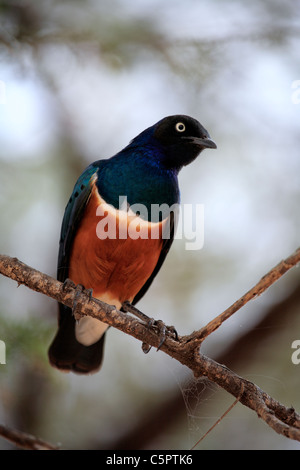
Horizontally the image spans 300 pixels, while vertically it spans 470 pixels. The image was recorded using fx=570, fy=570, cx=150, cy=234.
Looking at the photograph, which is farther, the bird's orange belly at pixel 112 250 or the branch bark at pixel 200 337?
the bird's orange belly at pixel 112 250

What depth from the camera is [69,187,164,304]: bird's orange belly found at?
15.1 ft

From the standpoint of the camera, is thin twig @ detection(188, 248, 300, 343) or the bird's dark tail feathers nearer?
thin twig @ detection(188, 248, 300, 343)

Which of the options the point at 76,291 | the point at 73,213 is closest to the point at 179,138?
the point at 73,213

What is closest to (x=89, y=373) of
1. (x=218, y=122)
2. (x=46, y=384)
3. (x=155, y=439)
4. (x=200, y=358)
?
(x=46, y=384)

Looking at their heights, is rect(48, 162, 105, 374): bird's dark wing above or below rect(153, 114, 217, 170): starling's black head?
below

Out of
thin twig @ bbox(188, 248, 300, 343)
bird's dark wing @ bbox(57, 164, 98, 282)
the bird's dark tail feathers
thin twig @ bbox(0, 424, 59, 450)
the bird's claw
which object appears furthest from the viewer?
the bird's dark tail feathers

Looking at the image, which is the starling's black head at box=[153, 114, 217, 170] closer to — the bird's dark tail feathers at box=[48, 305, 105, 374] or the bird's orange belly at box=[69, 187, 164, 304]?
the bird's orange belly at box=[69, 187, 164, 304]

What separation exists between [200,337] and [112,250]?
5.06ft

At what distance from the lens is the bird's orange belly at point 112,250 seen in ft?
15.1

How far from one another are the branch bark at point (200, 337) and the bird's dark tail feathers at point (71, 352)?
130 cm

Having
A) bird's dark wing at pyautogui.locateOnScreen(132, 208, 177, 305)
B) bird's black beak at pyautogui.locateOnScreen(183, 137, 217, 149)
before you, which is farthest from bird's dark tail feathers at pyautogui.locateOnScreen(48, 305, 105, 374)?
bird's black beak at pyautogui.locateOnScreen(183, 137, 217, 149)

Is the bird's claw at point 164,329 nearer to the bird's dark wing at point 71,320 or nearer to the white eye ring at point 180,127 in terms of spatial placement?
the bird's dark wing at point 71,320

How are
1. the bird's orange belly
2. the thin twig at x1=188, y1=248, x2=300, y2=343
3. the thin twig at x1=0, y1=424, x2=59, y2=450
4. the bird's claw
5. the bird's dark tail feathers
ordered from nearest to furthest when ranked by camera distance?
the thin twig at x1=188, y1=248, x2=300, y2=343
the thin twig at x1=0, y1=424, x2=59, y2=450
the bird's claw
the bird's orange belly
the bird's dark tail feathers

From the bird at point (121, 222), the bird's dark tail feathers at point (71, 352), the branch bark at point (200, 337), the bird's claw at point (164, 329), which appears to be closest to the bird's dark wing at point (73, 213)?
the bird at point (121, 222)
